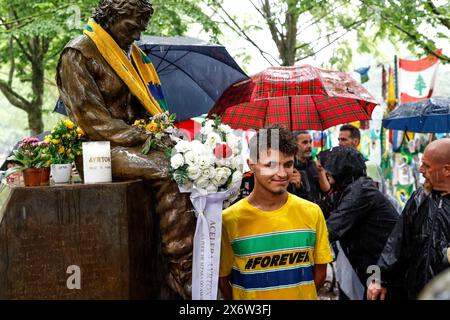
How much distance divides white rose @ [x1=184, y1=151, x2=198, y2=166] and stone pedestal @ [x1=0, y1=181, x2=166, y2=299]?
34 cm

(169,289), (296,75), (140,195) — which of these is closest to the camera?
(140,195)

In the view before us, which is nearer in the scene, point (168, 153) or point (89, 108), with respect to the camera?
point (168, 153)

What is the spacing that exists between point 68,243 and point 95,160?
17.9 inches

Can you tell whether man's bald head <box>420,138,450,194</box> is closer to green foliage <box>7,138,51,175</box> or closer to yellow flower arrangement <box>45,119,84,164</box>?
yellow flower arrangement <box>45,119,84,164</box>

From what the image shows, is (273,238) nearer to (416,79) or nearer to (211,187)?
(211,187)

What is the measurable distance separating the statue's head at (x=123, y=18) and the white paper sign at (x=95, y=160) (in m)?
0.80

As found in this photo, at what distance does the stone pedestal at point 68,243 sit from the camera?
2.83 metres

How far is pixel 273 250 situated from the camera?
3125 mm

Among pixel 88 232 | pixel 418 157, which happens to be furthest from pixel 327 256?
pixel 418 157

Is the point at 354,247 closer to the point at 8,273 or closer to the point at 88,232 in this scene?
the point at 88,232

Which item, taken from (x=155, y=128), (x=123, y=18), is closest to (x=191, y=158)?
(x=155, y=128)

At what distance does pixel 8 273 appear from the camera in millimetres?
2824

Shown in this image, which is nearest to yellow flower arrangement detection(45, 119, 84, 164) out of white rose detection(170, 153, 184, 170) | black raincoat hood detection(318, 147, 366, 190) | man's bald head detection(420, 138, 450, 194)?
white rose detection(170, 153, 184, 170)

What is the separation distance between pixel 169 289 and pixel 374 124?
38.9 feet
